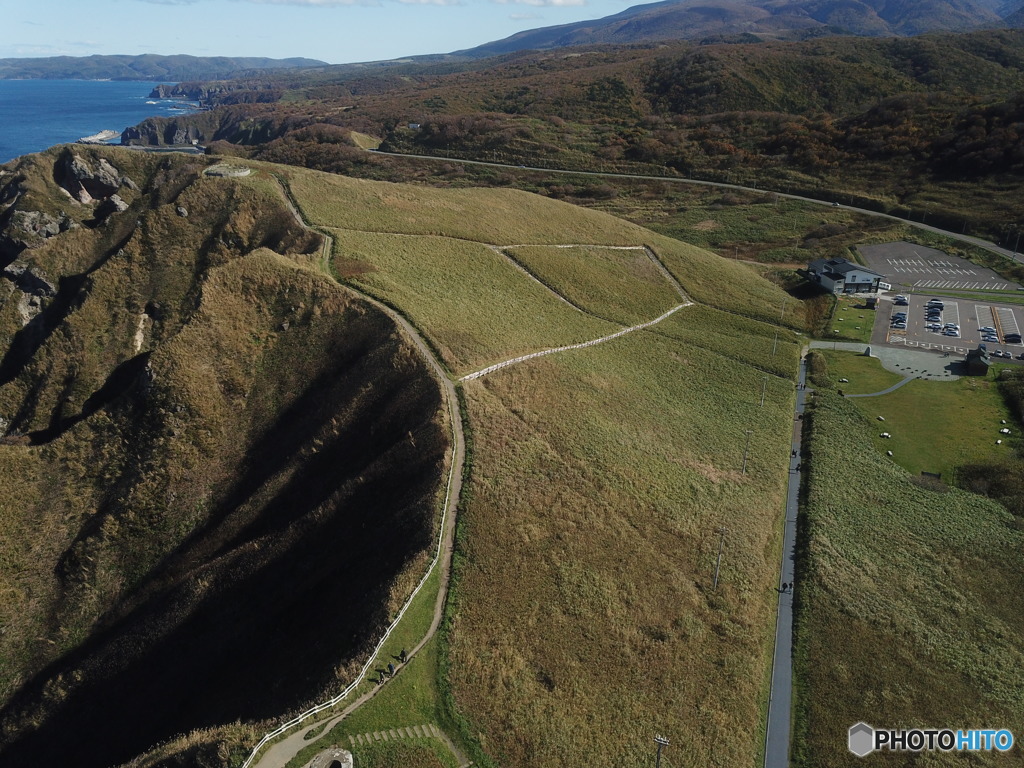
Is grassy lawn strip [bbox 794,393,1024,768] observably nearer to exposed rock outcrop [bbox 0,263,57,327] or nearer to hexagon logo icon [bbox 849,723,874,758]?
hexagon logo icon [bbox 849,723,874,758]

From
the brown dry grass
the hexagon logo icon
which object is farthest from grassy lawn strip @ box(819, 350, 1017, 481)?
the hexagon logo icon

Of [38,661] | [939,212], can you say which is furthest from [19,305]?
[939,212]

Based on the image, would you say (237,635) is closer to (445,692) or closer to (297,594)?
(297,594)

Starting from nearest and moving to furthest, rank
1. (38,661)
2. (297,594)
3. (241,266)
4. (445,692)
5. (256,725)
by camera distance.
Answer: (256,725) → (445,692) → (297,594) → (38,661) → (241,266)

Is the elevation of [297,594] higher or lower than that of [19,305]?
lower

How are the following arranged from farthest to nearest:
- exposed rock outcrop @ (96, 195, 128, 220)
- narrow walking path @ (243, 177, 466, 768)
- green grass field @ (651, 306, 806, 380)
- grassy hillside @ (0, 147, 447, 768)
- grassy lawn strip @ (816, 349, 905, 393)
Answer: exposed rock outcrop @ (96, 195, 128, 220), green grass field @ (651, 306, 806, 380), grassy lawn strip @ (816, 349, 905, 393), grassy hillside @ (0, 147, 447, 768), narrow walking path @ (243, 177, 466, 768)
